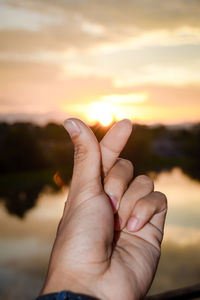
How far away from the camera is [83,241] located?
807 mm

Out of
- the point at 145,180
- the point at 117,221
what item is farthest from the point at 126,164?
the point at 117,221

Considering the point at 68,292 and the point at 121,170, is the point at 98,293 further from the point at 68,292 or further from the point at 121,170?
the point at 121,170

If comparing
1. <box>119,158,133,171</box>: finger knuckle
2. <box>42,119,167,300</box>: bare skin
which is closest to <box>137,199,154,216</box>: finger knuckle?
<box>42,119,167,300</box>: bare skin

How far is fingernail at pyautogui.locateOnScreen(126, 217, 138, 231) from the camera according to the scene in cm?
95

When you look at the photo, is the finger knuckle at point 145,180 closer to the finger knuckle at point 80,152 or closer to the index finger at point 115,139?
the index finger at point 115,139

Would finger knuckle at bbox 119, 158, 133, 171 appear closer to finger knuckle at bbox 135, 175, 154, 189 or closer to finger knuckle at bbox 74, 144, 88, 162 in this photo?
finger knuckle at bbox 135, 175, 154, 189

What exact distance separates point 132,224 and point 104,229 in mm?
146

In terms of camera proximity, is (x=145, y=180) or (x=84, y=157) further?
(x=145, y=180)

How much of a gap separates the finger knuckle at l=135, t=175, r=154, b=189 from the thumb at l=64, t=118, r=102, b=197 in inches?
8.9

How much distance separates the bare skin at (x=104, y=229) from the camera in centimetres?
78

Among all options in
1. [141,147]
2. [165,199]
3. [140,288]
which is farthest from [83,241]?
[141,147]

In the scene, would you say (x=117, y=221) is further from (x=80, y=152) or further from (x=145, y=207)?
(x=80, y=152)

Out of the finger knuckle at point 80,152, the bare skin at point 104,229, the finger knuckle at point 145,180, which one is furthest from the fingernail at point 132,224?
the finger knuckle at point 80,152

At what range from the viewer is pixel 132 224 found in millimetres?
955
